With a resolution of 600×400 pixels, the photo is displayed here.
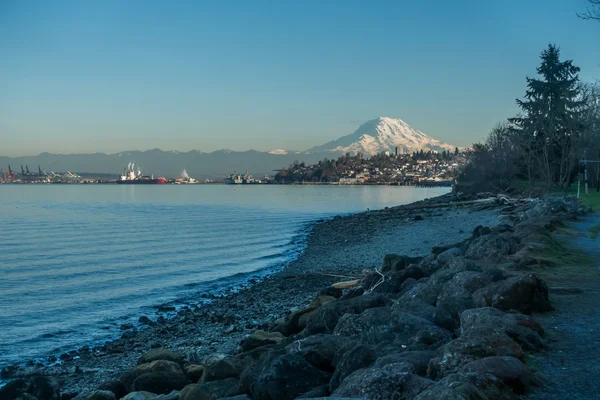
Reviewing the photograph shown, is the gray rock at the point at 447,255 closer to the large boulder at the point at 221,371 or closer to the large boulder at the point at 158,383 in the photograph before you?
the large boulder at the point at 221,371

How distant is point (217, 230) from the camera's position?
4175 cm

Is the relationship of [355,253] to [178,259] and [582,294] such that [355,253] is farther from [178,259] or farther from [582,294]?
[582,294]

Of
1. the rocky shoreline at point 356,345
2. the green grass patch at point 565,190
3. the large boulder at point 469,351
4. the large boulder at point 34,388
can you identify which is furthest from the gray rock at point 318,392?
the green grass patch at point 565,190

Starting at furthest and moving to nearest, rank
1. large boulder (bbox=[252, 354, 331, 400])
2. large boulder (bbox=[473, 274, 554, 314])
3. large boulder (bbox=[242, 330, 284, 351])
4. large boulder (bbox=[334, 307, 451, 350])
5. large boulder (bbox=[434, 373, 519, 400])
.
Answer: large boulder (bbox=[242, 330, 284, 351]) → large boulder (bbox=[473, 274, 554, 314]) → large boulder (bbox=[334, 307, 451, 350]) → large boulder (bbox=[252, 354, 331, 400]) → large boulder (bbox=[434, 373, 519, 400])

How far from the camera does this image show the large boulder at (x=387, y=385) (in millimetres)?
4191

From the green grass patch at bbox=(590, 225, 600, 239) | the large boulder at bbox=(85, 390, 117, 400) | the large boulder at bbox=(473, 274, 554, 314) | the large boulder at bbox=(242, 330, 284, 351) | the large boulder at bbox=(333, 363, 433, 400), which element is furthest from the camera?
the green grass patch at bbox=(590, 225, 600, 239)

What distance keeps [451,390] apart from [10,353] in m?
11.0

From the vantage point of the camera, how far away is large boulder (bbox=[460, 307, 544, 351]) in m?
5.22

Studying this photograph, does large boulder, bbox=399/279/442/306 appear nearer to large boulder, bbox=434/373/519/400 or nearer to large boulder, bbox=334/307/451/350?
large boulder, bbox=334/307/451/350

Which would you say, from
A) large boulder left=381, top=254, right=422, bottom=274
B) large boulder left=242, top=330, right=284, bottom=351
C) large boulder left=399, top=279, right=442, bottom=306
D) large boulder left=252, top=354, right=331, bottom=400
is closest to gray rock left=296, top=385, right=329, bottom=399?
large boulder left=252, top=354, right=331, bottom=400

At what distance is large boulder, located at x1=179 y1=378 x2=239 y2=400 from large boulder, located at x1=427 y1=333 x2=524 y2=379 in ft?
7.19

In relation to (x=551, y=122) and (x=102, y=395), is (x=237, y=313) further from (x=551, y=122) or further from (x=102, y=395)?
(x=551, y=122)

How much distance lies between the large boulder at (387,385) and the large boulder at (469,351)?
390mm

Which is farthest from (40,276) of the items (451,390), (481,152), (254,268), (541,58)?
(481,152)
